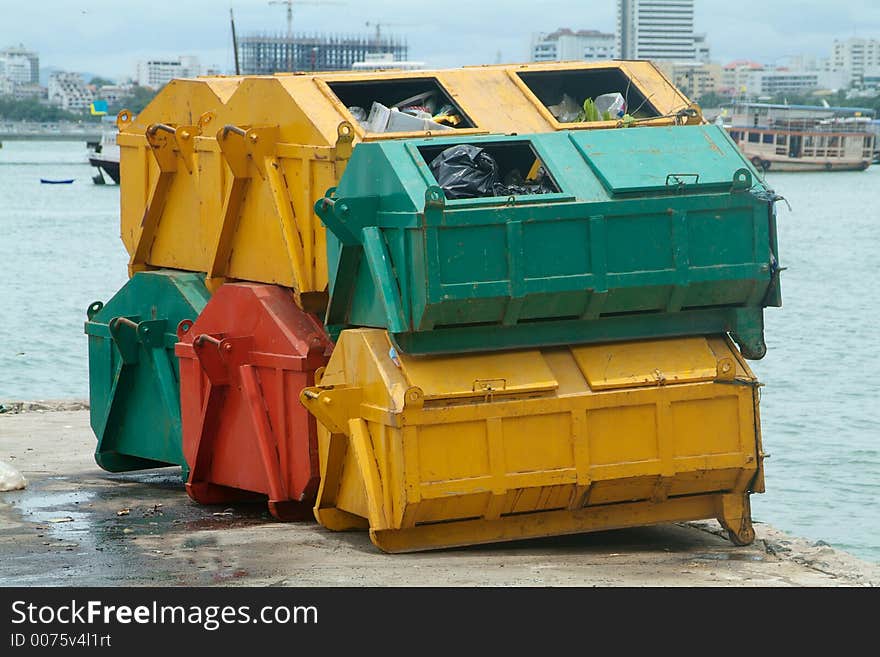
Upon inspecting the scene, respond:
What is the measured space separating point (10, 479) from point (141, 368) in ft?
3.23

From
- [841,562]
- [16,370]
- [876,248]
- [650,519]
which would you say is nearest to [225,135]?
[650,519]

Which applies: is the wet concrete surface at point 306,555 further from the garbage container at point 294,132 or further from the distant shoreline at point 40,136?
the distant shoreline at point 40,136

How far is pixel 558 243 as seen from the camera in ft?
26.1

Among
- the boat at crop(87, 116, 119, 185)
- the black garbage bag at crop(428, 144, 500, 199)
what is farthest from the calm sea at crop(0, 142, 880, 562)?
the boat at crop(87, 116, 119, 185)

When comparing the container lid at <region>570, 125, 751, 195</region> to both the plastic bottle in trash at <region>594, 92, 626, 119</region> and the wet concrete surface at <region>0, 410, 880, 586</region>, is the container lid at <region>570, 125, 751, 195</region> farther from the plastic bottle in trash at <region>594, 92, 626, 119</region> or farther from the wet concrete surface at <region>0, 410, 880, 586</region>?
the wet concrete surface at <region>0, 410, 880, 586</region>

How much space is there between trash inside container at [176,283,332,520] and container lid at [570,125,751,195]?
1638 millimetres

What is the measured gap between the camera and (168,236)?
10383 millimetres

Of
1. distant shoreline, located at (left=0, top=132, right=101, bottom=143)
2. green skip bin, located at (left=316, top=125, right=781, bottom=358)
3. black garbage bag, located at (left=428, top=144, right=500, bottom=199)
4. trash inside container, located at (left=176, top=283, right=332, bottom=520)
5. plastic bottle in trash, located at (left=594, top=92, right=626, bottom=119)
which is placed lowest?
distant shoreline, located at (left=0, top=132, right=101, bottom=143)

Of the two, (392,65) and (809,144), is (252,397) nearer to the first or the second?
(392,65)

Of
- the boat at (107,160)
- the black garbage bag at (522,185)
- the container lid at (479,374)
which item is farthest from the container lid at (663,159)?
the boat at (107,160)

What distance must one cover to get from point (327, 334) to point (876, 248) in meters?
40.2

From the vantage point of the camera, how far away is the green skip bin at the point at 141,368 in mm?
9867

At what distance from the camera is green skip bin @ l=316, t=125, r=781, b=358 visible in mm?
7781

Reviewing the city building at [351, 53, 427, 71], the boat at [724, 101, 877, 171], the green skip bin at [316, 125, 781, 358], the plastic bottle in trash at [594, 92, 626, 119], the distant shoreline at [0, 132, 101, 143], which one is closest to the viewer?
the green skip bin at [316, 125, 781, 358]
